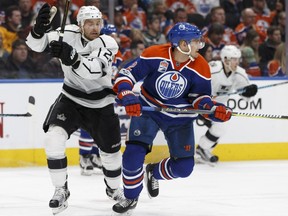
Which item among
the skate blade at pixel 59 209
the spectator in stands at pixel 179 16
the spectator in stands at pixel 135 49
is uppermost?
the spectator in stands at pixel 179 16

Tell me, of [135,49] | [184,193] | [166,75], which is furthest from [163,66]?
[135,49]

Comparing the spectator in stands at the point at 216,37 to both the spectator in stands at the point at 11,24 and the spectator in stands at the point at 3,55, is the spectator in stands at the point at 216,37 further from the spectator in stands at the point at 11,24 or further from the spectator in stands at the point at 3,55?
the spectator in stands at the point at 3,55

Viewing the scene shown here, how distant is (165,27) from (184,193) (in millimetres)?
3028

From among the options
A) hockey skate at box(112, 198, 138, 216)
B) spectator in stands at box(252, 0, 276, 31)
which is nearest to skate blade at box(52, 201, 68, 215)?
hockey skate at box(112, 198, 138, 216)

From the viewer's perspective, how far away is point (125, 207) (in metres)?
4.86

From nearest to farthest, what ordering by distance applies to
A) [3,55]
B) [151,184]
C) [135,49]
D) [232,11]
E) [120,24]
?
[151,184] < [3,55] < [135,49] < [120,24] < [232,11]

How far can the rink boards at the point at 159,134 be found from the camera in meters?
7.55

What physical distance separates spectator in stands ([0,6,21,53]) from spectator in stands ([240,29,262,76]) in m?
2.32

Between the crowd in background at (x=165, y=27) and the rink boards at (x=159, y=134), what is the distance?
0.53 ft

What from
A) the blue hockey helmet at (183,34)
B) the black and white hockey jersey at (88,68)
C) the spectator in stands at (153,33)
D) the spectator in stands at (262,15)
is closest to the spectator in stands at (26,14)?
the spectator in stands at (153,33)

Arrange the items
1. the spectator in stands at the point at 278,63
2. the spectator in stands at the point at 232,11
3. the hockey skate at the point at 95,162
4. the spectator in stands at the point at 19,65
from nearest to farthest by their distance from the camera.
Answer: the hockey skate at the point at 95,162 → the spectator in stands at the point at 19,65 → the spectator in stands at the point at 278,63 → the spectator in stands at the point at 232,11

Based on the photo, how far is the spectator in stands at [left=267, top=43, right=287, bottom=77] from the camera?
8.35 m

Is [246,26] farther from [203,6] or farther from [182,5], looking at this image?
[182,5]

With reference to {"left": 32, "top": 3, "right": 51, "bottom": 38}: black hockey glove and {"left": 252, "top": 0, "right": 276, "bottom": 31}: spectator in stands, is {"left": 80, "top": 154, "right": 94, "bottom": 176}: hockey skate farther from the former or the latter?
{"left": 252, "top": 0, "right": 276, "bottom": 31}: spectator in stands
